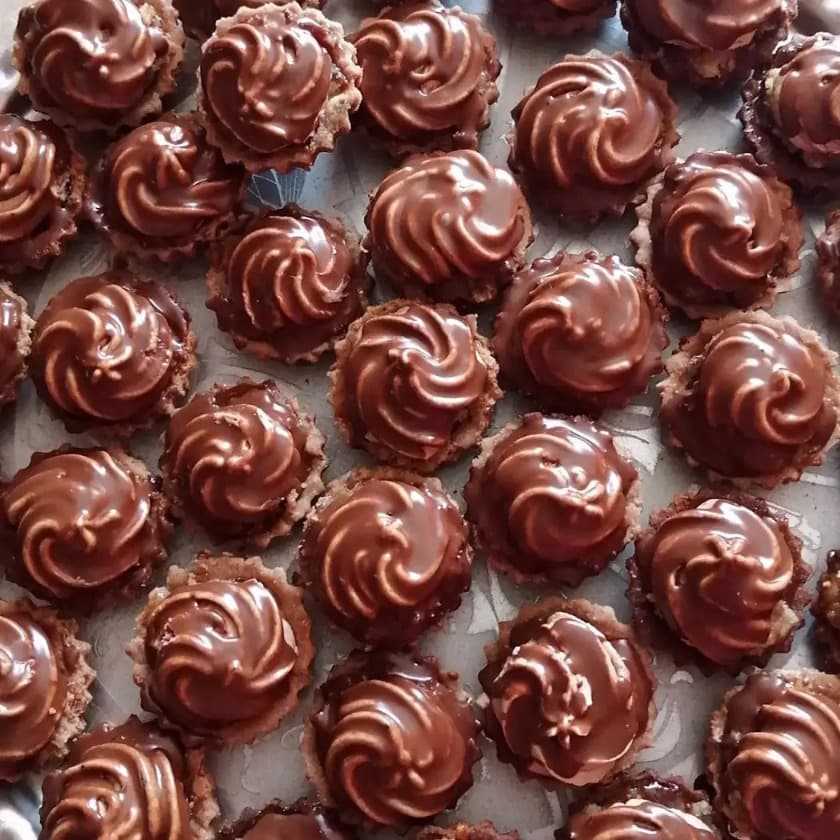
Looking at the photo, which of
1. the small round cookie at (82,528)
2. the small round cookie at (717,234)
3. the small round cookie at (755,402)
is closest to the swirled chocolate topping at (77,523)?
the small round cookie at (82,528)

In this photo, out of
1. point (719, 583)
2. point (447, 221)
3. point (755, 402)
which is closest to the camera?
point (719, 583)

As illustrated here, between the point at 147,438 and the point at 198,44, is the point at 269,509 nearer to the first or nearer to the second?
the point at 147,438

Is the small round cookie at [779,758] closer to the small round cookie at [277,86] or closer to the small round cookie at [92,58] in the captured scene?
the small round cookie at [277,86]

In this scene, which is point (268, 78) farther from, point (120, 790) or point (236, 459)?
point (120, 790)

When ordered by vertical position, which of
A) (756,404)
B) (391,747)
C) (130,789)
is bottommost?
(130,789)

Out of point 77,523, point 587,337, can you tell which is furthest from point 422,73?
point 77,523

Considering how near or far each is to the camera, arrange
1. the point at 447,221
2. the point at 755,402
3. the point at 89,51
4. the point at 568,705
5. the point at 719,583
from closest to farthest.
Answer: the point at 568,705, the point at 719,583, the point at 755,402, the point at 447,221, the point at 89,51

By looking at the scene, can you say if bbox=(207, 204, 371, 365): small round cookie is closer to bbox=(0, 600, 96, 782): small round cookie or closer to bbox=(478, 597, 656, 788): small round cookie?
bbox=(0, 600, 96, 782): small round cookie
